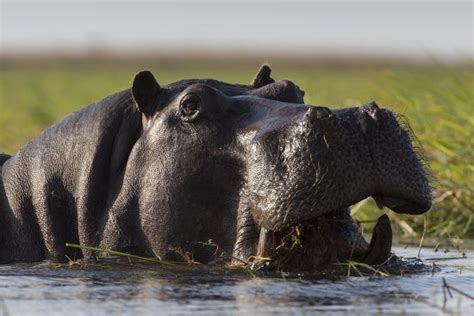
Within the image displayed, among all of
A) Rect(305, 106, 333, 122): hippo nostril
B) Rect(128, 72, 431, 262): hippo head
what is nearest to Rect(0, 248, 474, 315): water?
Rect(128, 72, 431, 262): hippo head

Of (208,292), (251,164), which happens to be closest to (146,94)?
(251,164)

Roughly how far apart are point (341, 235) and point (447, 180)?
3.25m

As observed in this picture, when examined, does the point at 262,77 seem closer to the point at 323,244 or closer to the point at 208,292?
the point at 323,244

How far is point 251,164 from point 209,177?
0.99ft

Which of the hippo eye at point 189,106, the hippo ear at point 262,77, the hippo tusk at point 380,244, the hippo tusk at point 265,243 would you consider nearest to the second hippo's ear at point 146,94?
the hippo eye at point 189,106

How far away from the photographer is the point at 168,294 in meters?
6.05

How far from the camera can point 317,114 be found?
20.5ft

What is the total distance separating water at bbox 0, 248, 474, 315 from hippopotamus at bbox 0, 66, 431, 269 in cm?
19

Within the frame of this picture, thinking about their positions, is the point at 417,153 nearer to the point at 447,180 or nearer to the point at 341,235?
the point at 341,235

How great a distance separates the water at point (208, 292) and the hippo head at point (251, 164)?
0.26 metres

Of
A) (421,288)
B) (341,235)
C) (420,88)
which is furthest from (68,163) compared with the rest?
(420,88)

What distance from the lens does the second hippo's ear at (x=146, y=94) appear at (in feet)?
23.0

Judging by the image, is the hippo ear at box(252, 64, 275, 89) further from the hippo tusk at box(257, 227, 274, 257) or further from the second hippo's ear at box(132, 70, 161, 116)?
the hippo tusk at box(257, 227, 274, 257)

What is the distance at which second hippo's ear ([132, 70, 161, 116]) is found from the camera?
7.02 metres
